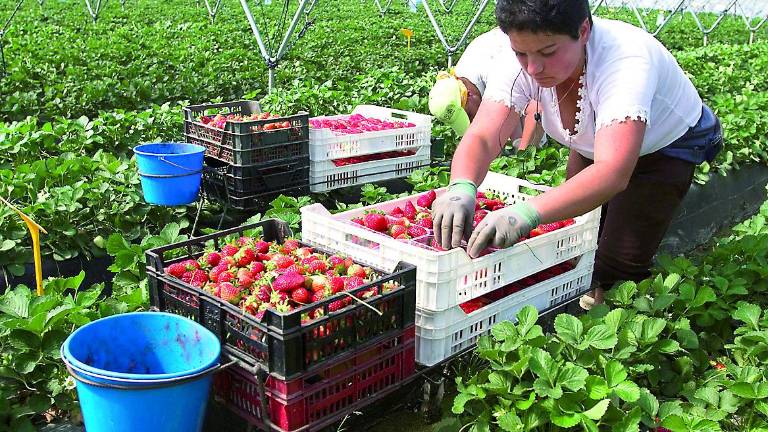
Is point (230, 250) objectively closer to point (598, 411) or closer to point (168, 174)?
point (598, 411)

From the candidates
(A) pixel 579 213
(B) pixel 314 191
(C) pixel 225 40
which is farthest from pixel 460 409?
(C) pixel 225 40

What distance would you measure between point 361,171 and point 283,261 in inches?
101

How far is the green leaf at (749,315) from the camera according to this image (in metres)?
2.78

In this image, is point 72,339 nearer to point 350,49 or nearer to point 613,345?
point 613,345

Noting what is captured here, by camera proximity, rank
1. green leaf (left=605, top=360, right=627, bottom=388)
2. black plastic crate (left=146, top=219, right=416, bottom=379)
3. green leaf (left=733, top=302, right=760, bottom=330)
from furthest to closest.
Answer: green leaf (left=733, top=302, right=760, bottom=330) < green leaf (left=605, top=360, right=627, bottom=388) < black plastic crate (left=146, top=219, right=416, bottom=379)

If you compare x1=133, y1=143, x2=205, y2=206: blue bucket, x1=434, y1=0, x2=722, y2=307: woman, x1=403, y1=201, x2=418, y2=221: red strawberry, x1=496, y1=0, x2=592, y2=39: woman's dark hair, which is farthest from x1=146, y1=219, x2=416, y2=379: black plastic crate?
x1=133, y1=143, x2=205, y2=206: blue bucket

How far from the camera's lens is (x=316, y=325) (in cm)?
210

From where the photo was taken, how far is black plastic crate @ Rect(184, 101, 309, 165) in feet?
14.3

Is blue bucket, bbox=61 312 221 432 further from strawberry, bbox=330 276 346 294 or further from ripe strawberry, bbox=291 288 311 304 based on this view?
strawberry, bbox=330 276 346 294

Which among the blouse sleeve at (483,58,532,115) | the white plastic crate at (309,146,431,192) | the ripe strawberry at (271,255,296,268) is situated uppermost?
the blouse sleeve at (483,58,532,115)

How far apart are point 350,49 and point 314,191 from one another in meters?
9.25

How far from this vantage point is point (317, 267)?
246 cm

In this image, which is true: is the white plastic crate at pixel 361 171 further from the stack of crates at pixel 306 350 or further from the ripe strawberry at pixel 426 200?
the stack of crates at pixel 306 350

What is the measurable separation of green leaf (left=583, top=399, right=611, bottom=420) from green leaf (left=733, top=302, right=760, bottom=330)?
3.38ft
